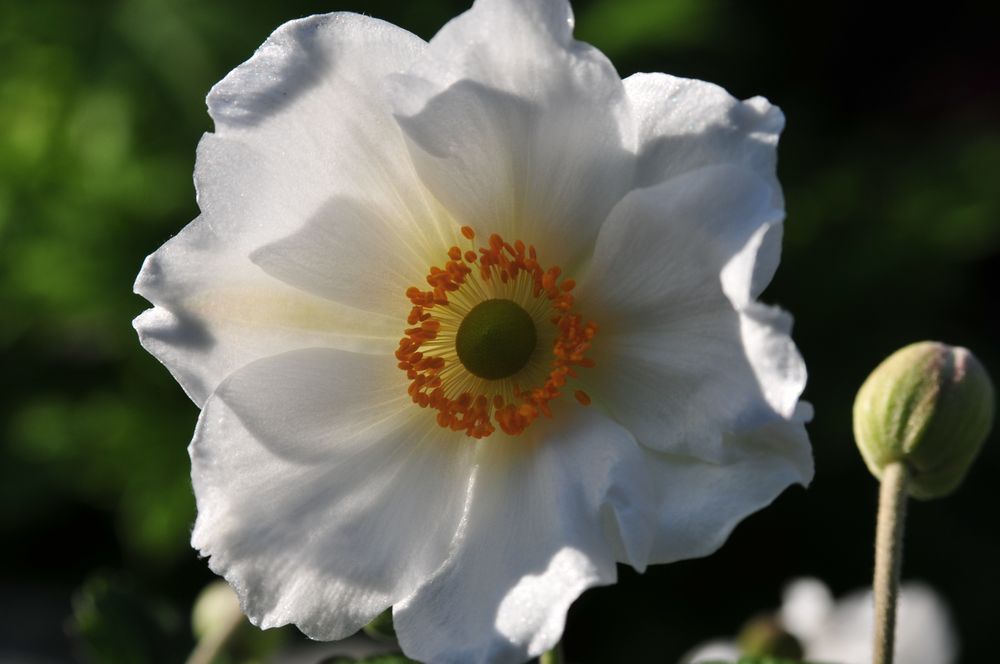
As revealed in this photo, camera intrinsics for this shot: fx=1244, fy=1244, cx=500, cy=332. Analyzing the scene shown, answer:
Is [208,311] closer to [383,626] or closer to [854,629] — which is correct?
[383,626]

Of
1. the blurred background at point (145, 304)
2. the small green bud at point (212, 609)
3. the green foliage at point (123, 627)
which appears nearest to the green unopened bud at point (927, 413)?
the small green bud at point (212, 609)

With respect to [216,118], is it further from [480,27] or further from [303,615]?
[303,615]

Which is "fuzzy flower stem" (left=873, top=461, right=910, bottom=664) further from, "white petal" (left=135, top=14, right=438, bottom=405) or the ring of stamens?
"white petal" (left=135, top=14, right=438, bottom=405)

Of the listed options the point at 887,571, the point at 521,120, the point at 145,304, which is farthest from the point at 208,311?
the point at 145,304

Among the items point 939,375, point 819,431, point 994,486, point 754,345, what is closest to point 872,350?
point 819,431

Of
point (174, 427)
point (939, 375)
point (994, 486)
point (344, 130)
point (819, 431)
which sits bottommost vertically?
point (994, 486)

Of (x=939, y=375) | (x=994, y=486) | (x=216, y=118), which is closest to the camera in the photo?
(x=216, y=118)

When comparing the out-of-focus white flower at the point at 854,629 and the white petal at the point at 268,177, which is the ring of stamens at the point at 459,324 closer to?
the white petal at the point at 268,177

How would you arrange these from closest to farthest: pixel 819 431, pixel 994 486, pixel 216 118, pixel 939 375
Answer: pixel 216 118, pixel 939 375, pixel 819 431, pixel 994 486
